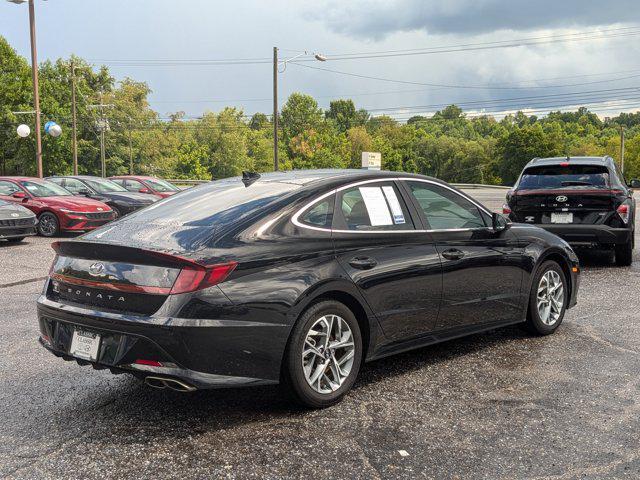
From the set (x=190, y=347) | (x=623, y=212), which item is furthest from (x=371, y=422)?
(x=623, y=212)

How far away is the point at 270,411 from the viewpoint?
4.26 metres

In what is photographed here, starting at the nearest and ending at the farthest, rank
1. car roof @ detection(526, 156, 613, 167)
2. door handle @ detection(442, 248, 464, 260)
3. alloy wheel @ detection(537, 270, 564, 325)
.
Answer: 1. door handle @ detection(442, 248, 464, 260)
2. alloy wheel @ detection(537, 270, 564, 325)
3. car roof @ detection(526, 156, 613, 167)

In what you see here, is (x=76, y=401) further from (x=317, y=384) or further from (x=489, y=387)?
(x=489, y=387)

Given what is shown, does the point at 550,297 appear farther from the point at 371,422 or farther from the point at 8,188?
the point at 8,188

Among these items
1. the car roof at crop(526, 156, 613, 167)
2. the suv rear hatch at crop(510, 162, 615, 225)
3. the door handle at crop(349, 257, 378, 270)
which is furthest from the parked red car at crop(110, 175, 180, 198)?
the door handle at crop(349, 257, 378, 270)

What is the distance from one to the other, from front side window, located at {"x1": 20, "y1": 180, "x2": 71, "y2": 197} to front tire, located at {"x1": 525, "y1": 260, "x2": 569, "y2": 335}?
46.6ft

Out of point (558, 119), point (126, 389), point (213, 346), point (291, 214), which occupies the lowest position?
point (126, 389)

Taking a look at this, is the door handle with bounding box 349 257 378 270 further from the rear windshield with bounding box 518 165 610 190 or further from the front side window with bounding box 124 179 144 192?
the front side window with bounding box 124 179 144 192

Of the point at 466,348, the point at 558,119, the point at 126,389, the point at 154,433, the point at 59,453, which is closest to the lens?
the point at 59,453

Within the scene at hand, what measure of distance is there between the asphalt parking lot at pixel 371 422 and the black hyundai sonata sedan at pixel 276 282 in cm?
30

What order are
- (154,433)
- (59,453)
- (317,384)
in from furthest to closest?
Answer: 1. (317,384)
2. (154,433)
3. (59,453)

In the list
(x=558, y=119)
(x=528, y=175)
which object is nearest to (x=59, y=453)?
(x=528, y=175)

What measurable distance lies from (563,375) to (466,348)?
954 millimetres

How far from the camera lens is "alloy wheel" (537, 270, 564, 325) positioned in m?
6.10
